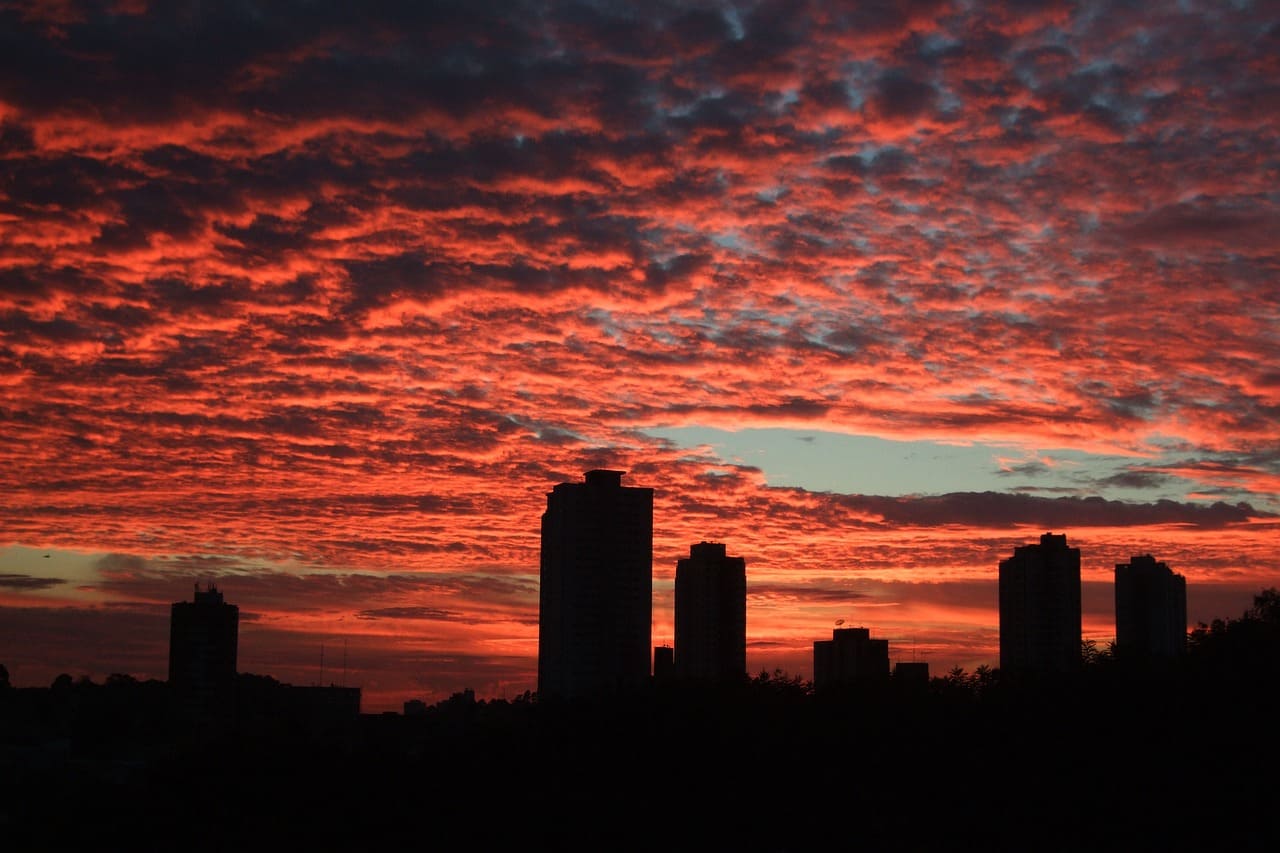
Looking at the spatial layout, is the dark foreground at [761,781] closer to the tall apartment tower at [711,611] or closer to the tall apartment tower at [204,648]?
the tall apartment tower at [711,611]

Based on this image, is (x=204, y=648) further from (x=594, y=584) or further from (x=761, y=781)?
(x=761, y=781)

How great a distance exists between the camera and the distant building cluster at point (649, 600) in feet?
463

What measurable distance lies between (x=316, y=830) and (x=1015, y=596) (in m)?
124

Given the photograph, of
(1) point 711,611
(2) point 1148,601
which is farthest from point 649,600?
(2) point 1148,601

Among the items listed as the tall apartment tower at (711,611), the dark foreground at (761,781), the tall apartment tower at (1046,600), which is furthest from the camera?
the tall apartment tower at (711,611)

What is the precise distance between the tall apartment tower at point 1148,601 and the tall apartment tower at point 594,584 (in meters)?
75.3

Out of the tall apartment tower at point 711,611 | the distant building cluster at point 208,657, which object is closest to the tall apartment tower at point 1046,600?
the tall apartment tower at point 711,611

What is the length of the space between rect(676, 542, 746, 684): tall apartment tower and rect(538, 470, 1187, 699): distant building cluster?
14 centimetres

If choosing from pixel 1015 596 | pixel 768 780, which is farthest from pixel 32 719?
pixel 768 780

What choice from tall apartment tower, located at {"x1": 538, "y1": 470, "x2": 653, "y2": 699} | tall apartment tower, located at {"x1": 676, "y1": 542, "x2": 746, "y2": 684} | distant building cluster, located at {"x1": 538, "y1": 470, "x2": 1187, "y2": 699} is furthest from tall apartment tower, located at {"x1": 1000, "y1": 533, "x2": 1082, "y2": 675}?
tall apartment tower, located at {"x1": 538, "y1": 470, "x2": 653, "y2": 699}

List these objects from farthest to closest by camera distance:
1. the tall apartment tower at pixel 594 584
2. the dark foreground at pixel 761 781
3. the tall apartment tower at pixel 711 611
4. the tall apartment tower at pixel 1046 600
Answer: the tall apartment tower at pixel 711 611
the tall apartment tower at pixel 1046 600
the tall apartment tower at pixel 594 584
the dark foreground at pixel 761 781

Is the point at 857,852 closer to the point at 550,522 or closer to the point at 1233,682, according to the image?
the point at 1233,682

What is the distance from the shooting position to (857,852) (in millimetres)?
56000

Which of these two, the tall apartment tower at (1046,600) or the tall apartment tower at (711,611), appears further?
the tall apartment tower at (711,611)
